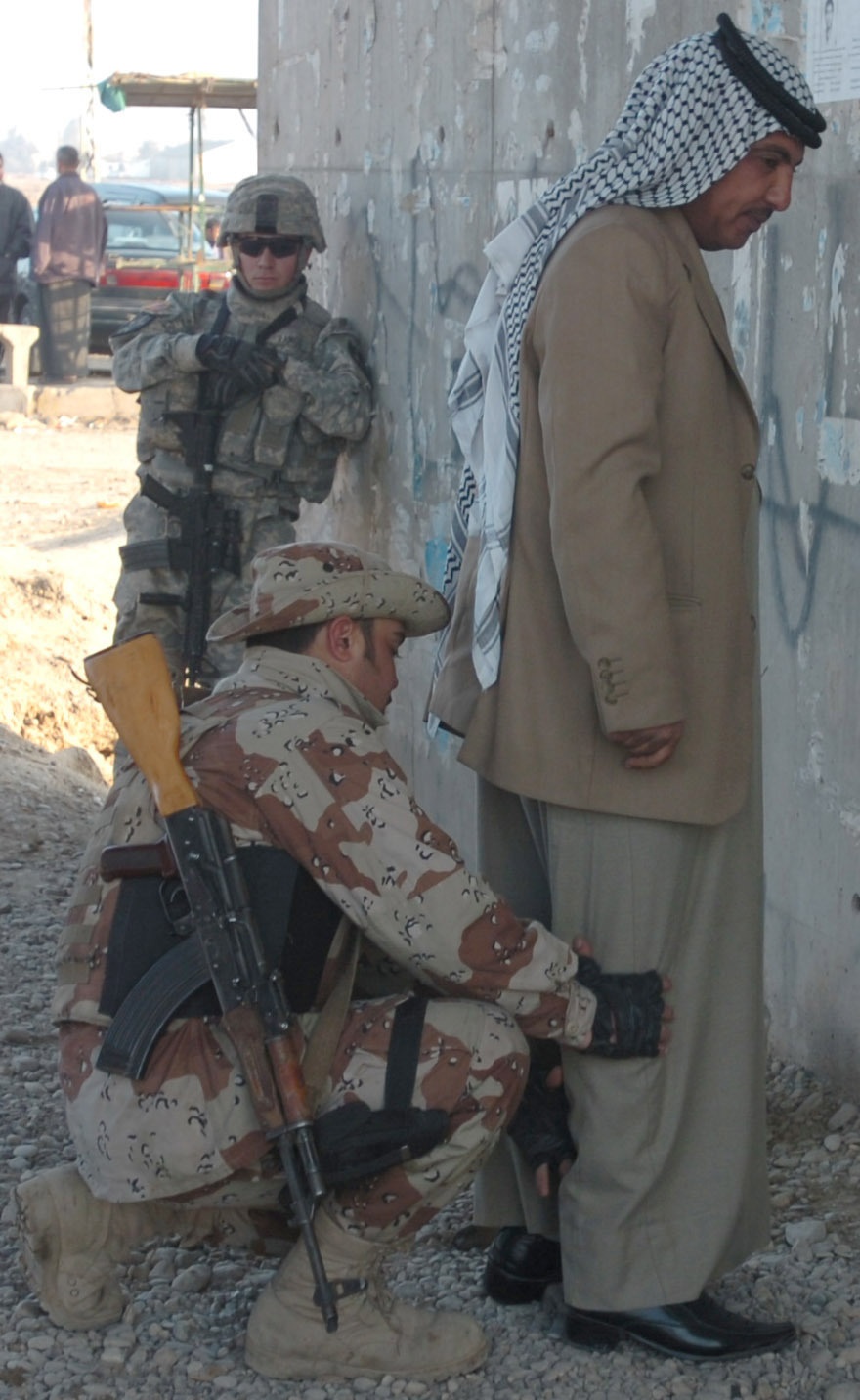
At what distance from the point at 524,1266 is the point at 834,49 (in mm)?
1919

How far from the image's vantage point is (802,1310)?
8.70 feet

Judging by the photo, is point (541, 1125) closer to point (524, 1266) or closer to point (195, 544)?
point (524, 1266)

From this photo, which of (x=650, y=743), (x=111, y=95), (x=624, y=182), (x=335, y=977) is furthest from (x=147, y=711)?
(x=111, y=95)

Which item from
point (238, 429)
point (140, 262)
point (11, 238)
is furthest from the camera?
point (140, 262)

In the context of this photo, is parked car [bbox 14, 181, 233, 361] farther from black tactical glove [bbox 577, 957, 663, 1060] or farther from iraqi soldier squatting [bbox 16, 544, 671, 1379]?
black tactical glove [bbox 577, 957, 663, 1060]

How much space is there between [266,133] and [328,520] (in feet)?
5.55

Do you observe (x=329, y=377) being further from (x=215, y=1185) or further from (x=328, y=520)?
(x=215, y=1185)

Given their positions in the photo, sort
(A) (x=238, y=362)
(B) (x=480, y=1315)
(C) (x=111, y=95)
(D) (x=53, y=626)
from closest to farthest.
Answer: (B) (x=480, y=1315), (A) (x=238, y=362), (D) (x=53, y=626), (C) (x=111, y=95)

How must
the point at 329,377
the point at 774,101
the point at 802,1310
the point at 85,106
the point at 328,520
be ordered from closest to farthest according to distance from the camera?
the point at 774,101, the point at 802,1310, the point at 329,377, the point at 328,520, the point at 85,106

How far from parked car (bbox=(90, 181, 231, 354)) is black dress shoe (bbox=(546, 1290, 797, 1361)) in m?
15.4

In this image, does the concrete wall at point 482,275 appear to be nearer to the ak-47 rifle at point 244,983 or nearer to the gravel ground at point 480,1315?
the gravel ground at point 480,1315

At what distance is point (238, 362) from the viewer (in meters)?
5.33

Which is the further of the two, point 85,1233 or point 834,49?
point 834,49

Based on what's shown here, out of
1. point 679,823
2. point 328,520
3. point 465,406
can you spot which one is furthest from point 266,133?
point 679,823
